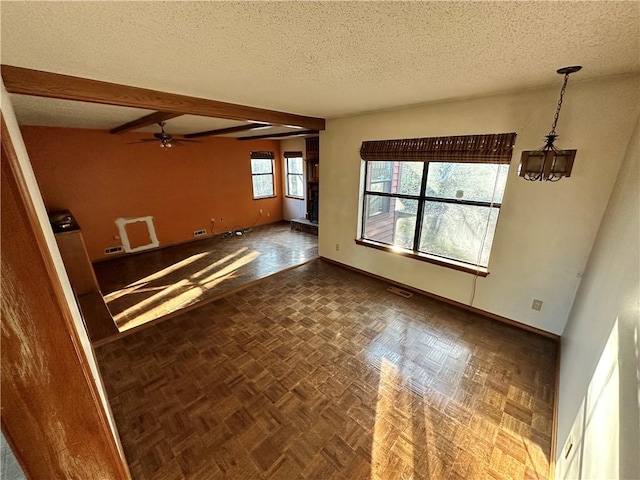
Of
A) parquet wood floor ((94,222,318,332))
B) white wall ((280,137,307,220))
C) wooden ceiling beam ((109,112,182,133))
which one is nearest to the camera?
wooden ceiling beam ((109,112,182,133))

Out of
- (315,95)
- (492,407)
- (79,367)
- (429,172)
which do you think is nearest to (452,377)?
(492,407)

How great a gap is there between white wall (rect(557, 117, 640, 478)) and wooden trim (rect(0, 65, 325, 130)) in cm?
318

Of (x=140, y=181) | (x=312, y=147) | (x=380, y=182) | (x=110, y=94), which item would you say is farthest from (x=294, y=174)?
(x=110, y=94)

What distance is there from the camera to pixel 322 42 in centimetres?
134

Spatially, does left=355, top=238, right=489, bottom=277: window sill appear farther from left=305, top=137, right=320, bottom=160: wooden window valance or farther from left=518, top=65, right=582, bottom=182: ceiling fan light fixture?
left=305, top=137, right=320, bottom=160: wooden window valance

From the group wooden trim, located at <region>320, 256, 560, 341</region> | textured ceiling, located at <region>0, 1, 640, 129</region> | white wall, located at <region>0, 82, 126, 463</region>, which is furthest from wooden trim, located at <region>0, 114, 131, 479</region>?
wooden trim, located at <region>320, 256, 560, 341</region>

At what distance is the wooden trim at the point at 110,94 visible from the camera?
1.69m

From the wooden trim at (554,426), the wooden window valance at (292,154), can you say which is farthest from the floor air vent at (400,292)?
the wooden window valance at (292,154)

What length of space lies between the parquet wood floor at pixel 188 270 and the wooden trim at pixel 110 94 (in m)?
2.18

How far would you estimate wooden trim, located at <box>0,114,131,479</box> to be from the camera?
0.65 m

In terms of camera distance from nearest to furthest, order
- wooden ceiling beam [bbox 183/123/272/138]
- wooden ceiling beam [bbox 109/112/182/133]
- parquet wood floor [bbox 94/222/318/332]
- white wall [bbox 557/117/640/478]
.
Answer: white wall [bbox 557/117/640/478], wooden ceiling beam [bbox 109/112/182/133], parquet wood floor [bbox 94/222/318/332], wooden ceiling beam [bbox 183/123/272/138]

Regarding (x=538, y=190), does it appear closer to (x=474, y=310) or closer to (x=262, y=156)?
(x=474, y=310)

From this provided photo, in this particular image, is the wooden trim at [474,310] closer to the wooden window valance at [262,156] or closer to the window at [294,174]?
the window at [294,174]

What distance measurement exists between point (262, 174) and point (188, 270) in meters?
3.55
